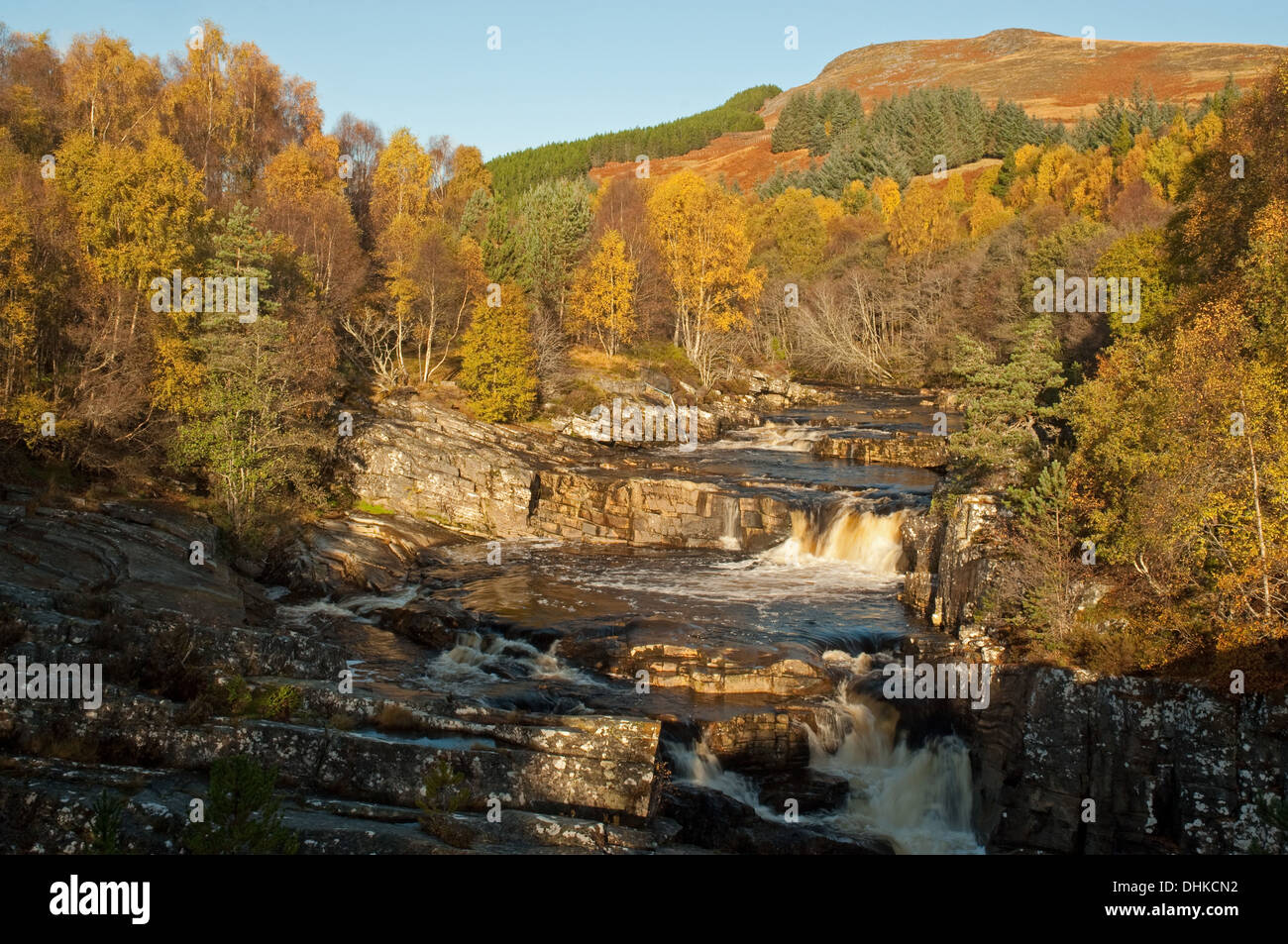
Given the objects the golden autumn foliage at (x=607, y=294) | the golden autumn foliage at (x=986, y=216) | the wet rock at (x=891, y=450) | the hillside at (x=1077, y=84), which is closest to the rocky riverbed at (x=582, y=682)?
the wet rock at (x=891, y=450)

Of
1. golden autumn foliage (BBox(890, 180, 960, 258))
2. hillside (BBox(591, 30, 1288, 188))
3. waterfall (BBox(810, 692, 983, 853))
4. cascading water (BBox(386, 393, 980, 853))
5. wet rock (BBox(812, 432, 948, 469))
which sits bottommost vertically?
waterfall (BBox(810, 692, 983, 853))

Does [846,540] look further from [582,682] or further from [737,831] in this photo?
[737,831]

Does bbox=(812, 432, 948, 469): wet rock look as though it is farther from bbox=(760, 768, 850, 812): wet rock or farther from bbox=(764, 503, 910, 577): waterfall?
bbox=(760, 768, 850, 812): wet rock

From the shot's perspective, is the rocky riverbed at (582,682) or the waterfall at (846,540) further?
the waterfall at (846,540)

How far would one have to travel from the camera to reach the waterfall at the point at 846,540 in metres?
30.7

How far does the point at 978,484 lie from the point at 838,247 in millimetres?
71151

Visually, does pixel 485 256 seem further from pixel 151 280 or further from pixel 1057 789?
pixel 1057 789

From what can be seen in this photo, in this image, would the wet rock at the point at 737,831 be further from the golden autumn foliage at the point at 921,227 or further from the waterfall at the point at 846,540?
the golden autumn foliage at the point at 921,227

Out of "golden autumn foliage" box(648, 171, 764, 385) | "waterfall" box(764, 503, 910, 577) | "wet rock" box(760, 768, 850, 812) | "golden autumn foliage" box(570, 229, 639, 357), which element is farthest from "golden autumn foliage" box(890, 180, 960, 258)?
"wet rock" box(760, 768, 850, 812)

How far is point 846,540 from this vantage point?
105 ft

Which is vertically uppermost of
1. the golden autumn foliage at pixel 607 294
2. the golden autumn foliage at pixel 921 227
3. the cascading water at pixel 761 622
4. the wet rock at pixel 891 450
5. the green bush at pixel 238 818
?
the golden autumn foliage at pixel 921 227

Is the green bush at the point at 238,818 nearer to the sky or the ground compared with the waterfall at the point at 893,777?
nearer to the sky

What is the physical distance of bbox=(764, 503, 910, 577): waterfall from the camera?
30.7 meters

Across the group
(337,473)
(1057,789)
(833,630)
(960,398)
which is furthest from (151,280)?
(1057,789)
